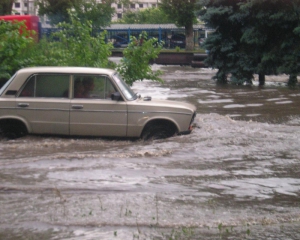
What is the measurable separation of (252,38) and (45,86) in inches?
586

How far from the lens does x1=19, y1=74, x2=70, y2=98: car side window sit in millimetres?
10375

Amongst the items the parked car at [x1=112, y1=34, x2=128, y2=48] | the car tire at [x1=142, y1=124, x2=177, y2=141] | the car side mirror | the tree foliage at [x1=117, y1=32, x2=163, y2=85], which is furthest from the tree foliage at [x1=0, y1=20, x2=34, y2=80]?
the parked car at [x1=112, y1=34, x2=128, y2=48]

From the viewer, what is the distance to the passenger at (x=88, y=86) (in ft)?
33.9

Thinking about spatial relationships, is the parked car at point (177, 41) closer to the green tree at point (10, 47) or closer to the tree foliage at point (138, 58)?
the tree foliage at point (138, 58)

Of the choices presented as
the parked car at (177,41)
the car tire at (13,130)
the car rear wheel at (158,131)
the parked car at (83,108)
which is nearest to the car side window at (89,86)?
the parked car at (83,108)

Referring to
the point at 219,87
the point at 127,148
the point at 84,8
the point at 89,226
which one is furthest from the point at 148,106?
the point at 84,8

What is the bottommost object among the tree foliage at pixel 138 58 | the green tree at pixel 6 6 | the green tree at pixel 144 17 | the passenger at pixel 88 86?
the passenger at pixel 88 86

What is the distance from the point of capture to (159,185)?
764 cm

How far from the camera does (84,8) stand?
5234 cm

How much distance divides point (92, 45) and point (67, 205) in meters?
8.40

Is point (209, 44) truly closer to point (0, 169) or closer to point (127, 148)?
point (127, 148)

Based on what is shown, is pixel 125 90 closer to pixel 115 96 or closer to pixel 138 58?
pixel 115 96

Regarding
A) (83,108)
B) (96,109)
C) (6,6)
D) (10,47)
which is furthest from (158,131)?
(6,6)

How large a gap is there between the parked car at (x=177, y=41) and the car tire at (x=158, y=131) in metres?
53.7
